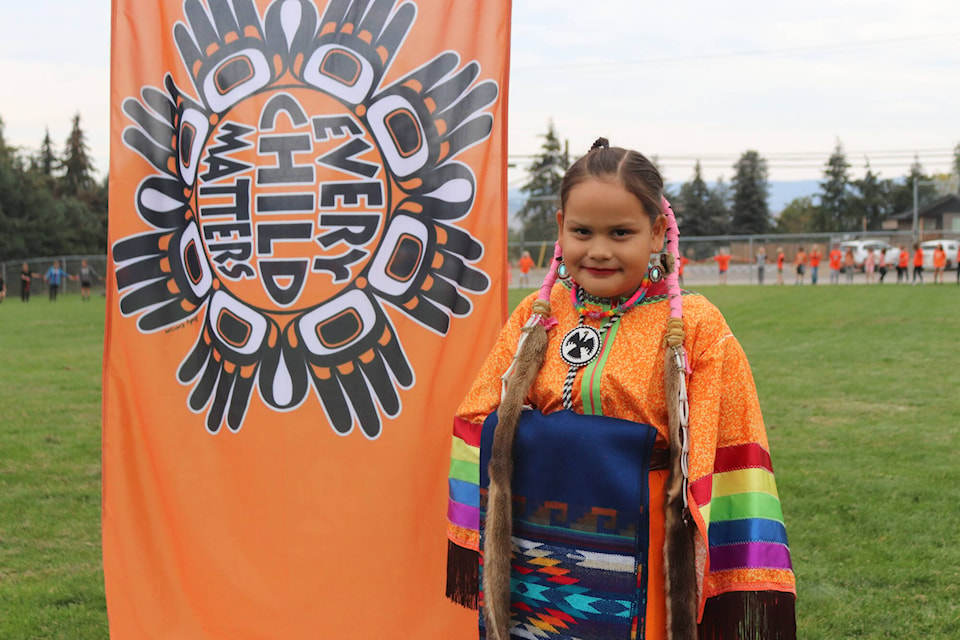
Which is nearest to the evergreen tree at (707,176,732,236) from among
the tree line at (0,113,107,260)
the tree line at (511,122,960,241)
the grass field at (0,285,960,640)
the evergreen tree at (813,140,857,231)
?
the tree line at (511,122,960,241)

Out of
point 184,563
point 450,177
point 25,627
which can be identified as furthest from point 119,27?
point 25,627

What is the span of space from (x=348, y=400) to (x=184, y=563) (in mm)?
891

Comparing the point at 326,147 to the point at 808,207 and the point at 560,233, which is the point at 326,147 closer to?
the point at 560,233

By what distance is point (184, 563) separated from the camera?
3.26 meters

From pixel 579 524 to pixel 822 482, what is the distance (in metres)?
4.09

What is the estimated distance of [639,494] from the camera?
196 centimetres

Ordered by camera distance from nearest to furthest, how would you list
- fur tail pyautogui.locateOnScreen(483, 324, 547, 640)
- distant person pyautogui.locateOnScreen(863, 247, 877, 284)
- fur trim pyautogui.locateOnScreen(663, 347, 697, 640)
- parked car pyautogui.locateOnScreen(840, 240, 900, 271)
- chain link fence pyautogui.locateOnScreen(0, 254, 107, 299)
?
fur trim pyautogui.locateOnScreen(663, 347, 697, 640), fur tail pyautogui.locateOnScreen(483, 324, 547, 640), distant person pyautogui.locateOnScreen(863, 247, 877, 284), parked car pyautogui.locateOnScreen(840, 240, 900, 271), chain link fence pyautogui.locateOnScreen(0, 254, 107, 299)

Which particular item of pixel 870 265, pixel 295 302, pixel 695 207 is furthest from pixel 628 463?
pixel 695 207

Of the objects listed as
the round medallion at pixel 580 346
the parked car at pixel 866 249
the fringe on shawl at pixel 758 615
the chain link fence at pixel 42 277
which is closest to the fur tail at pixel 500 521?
the round medallion at pixel 580 346

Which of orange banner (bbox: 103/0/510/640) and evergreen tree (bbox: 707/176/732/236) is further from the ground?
evergreen tree (bbox: 707/176/732/236)

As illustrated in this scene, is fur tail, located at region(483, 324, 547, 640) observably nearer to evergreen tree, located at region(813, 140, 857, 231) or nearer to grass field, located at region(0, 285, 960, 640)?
grass field, located at region(0, 285, 960, 640)

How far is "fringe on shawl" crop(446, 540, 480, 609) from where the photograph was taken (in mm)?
2357

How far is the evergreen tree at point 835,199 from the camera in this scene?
6681 cm

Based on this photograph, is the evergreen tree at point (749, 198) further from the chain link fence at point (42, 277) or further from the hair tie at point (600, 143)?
the hair tie at point (600, 143)
